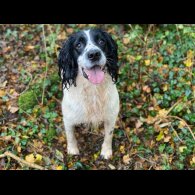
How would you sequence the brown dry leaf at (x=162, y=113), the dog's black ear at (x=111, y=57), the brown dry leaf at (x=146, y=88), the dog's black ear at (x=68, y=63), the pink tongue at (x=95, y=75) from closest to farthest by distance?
1. the pink tongue at (x=95, y=75)
2. the dog's black ear at (x=68, y=63)
3. the dog's black ear at (x=111, y=57)
4. the brown dry leaf at (x=162, y=113)
5. the brown dry leaf at (x=146, y=88)

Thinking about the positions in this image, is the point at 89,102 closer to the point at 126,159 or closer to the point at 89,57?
the point at 89,57

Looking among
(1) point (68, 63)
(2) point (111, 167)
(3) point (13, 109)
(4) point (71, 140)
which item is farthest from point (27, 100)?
(2) point (111, 167)

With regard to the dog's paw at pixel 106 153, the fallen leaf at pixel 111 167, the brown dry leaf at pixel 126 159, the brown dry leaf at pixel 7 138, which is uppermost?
the brown dry leaf at pixel 7 138

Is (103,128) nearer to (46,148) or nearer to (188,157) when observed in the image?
(46,148)

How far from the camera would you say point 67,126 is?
5082mm

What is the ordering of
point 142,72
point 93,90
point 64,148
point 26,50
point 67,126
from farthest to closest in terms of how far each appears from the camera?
point 26,50 < point 142,72 < point 64,148 < point 67,126 < point 93,90

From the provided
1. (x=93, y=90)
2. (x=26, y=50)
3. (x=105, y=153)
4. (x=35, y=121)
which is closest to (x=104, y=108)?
(x=93, y=90)

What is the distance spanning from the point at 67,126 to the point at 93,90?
723mm

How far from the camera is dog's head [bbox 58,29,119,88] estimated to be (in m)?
4.20

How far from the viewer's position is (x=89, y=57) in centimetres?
415

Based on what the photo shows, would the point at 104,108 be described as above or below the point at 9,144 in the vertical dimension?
above

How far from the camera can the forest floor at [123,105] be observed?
5.20 meters

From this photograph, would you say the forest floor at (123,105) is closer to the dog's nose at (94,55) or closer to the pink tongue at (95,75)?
the pink tongue at (95,75)

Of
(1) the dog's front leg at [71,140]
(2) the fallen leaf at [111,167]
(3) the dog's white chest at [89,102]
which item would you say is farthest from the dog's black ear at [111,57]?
(2) the fallen leaf at [111,167]
